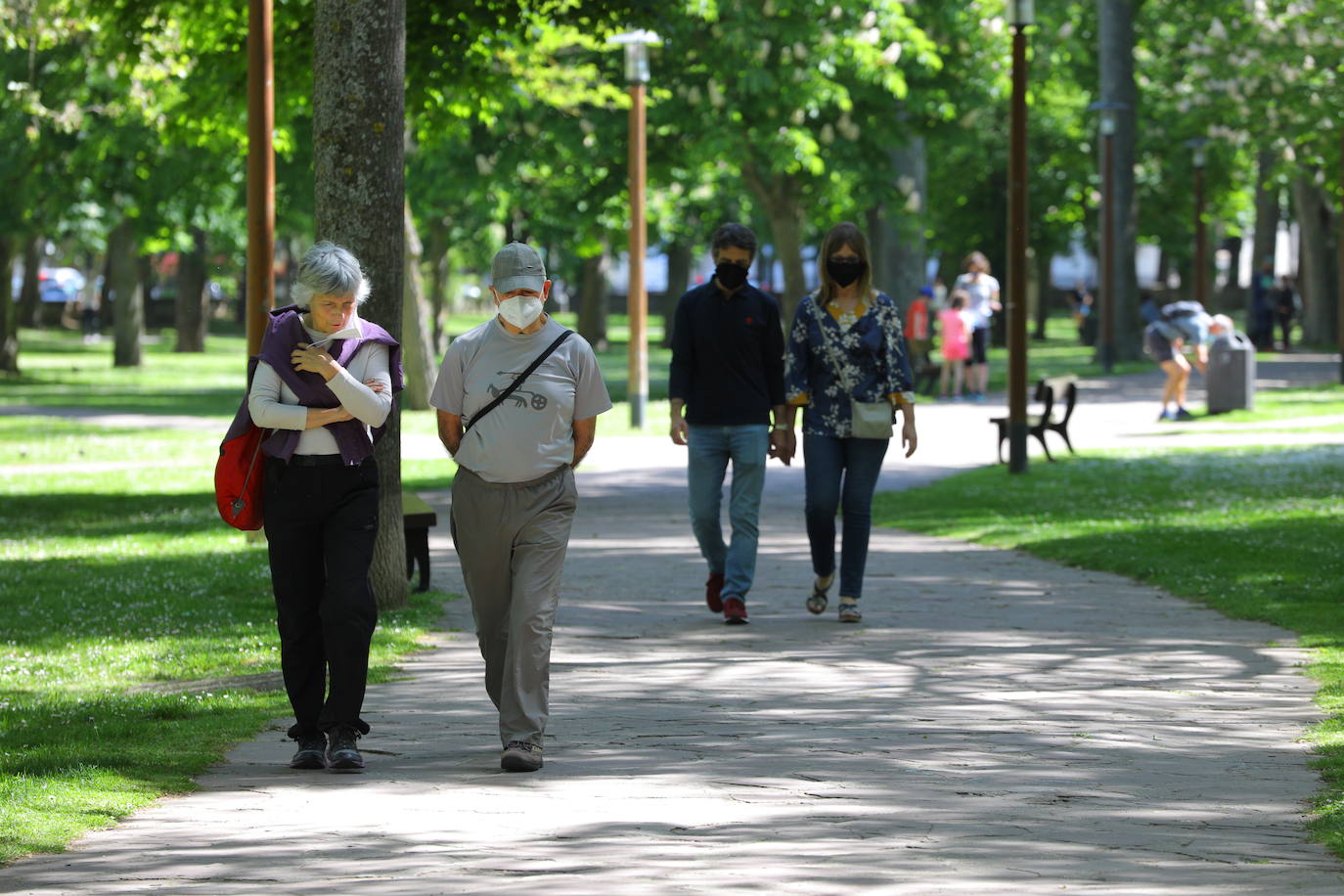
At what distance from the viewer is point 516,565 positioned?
7191 millimetres

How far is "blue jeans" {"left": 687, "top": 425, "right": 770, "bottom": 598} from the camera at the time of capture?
405 inches

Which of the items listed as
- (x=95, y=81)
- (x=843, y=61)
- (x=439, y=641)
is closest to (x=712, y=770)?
(x=439, y=641)

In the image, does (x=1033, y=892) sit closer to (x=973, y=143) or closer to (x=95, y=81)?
(x=973, y=143)

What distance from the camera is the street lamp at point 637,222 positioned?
24188mm

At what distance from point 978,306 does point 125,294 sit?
71.0ft

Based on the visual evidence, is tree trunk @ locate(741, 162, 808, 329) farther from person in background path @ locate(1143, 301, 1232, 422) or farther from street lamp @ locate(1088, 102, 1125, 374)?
person in background path @ locate(1143, 301, 1232, 422)

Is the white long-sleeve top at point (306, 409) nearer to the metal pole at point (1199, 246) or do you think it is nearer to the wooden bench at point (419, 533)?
the wooden bench at point (419, 533)

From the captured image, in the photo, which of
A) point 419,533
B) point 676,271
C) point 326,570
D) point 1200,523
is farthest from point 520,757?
point 676,271

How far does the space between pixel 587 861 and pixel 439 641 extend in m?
4.65

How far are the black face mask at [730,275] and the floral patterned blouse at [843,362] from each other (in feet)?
1.18

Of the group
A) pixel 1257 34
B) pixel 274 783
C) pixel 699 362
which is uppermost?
pixel 1257 34

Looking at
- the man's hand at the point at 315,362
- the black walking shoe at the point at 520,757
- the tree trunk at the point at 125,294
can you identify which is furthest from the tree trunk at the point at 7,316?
the black walking shoe at the point at 520,757

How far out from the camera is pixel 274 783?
675cm

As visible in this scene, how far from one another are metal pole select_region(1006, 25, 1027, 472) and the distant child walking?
972 cm
